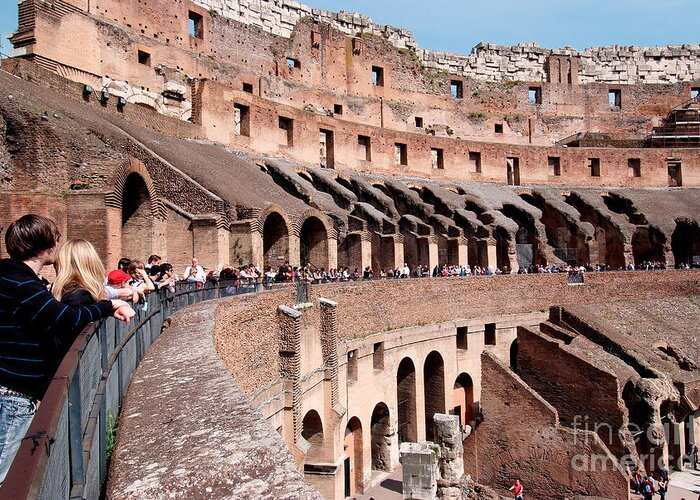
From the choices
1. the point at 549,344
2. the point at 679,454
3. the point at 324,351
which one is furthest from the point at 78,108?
the point at 679,454

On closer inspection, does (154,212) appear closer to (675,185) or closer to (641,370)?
(641,370)

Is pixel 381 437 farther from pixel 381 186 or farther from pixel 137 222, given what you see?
pixel 381 186

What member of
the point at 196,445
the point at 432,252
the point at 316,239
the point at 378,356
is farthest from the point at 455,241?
the point at 196,445

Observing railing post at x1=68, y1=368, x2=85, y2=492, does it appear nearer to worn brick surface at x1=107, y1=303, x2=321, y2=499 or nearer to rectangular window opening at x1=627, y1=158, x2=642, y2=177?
worn brick surface at x1=107, y1=303, x2=321, y2=499

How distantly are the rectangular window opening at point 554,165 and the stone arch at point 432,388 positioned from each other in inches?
795

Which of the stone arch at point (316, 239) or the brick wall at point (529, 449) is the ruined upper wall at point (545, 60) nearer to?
the stone arch at point (316, 239)

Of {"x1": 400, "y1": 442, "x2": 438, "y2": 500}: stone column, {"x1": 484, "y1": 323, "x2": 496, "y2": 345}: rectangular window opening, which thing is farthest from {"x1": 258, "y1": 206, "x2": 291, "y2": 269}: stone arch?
{"x1": 484, "y1": 323, "x2": 496, "y2": 345}: rectangular window opening

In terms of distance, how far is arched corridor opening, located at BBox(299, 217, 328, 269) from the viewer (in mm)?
20641

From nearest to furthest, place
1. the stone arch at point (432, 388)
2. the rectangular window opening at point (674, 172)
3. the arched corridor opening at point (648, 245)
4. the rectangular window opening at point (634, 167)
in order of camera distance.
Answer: the stone arch at point (432, 388) → the arched corridor opening at point (648, 245) → the rectangular window opening at point (634, 167) → the rectangular window opening at point (674, 172)

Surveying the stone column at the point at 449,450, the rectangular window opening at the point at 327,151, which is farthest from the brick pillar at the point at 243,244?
the rectangular window opening at the point at 327,151

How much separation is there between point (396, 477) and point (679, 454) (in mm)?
8913

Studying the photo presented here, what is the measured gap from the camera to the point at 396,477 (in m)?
18.1

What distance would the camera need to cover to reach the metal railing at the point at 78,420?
1661 mm

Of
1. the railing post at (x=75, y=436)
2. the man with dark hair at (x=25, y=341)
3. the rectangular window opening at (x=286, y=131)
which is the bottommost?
the railing post at (x=75, y=436)
